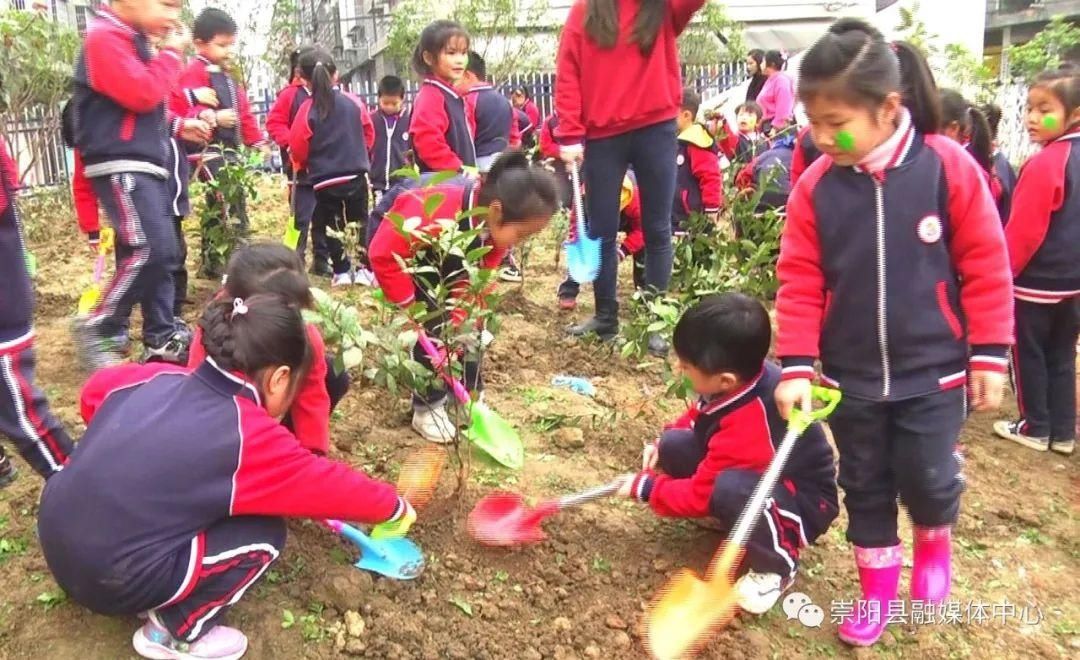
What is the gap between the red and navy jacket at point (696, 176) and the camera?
502cm

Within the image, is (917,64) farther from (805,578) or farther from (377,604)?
(377,604)

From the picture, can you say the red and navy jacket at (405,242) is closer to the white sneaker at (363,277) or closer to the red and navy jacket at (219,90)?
the red and navy jacket at (219,90)

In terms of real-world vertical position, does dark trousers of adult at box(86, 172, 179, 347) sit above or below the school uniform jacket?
below

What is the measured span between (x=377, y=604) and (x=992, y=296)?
156 cm

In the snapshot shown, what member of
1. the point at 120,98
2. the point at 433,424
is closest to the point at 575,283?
the point at 433,424

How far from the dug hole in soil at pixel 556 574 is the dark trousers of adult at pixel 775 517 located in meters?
0.15

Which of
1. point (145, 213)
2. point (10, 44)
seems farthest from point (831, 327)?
point (10, 44)

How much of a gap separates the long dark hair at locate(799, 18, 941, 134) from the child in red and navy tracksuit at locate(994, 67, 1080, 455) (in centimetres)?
145

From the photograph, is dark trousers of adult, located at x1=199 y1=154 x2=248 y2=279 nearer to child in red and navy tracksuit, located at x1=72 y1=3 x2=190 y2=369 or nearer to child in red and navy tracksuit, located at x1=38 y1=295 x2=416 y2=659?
child in red and navy tracksuit, located at x1=72 y1=3 x2=190 y2=369

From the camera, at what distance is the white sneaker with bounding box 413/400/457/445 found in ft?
9.89

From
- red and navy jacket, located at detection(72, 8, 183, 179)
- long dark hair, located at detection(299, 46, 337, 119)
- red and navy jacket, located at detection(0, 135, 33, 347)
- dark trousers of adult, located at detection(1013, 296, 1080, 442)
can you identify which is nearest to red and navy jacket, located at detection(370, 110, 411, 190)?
long dark hair, located at detection(299, 46, 337, 119)

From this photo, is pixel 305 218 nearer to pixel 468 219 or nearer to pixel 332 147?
pixel 332 147

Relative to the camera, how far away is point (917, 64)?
2008mm

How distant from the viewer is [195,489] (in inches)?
70.7
